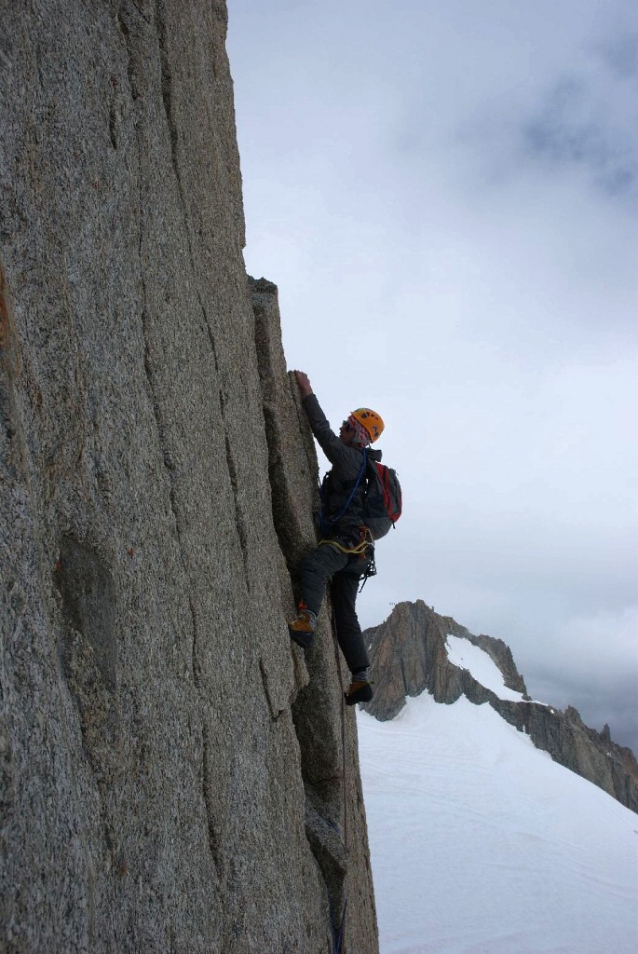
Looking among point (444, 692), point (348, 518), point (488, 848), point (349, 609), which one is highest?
point (444, 692)

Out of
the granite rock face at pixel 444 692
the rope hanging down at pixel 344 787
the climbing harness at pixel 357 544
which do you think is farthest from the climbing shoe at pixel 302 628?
the granite rock face at pixel 444 692

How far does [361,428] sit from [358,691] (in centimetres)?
337

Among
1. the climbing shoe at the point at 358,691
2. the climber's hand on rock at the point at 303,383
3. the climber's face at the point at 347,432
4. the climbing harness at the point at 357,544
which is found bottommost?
the climbing shoe at the point at 358,691

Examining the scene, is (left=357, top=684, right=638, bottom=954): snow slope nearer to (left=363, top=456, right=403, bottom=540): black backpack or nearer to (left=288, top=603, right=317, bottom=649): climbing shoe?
(left=363, top=456, right=403, bottom=540): black backpack

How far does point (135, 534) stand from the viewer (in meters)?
3.88

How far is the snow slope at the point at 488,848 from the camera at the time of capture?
22125mm

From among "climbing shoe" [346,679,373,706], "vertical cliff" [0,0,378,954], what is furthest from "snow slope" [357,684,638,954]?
"vertical cliff" [0,0,378,954]

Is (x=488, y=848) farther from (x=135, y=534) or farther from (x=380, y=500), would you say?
(x=135, y=534)

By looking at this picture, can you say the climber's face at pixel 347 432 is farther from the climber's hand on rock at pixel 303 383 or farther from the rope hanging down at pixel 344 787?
the rope hanging down at pixel 344 787

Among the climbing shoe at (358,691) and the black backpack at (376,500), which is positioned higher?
the black backpack at (376,500)

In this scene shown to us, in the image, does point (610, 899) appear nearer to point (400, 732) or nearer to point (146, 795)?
point (400, 732)

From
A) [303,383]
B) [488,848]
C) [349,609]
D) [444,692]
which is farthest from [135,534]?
[444,692]

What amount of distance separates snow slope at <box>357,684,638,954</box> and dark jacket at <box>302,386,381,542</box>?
687 inches

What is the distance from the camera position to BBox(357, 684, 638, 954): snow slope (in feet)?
72.6
